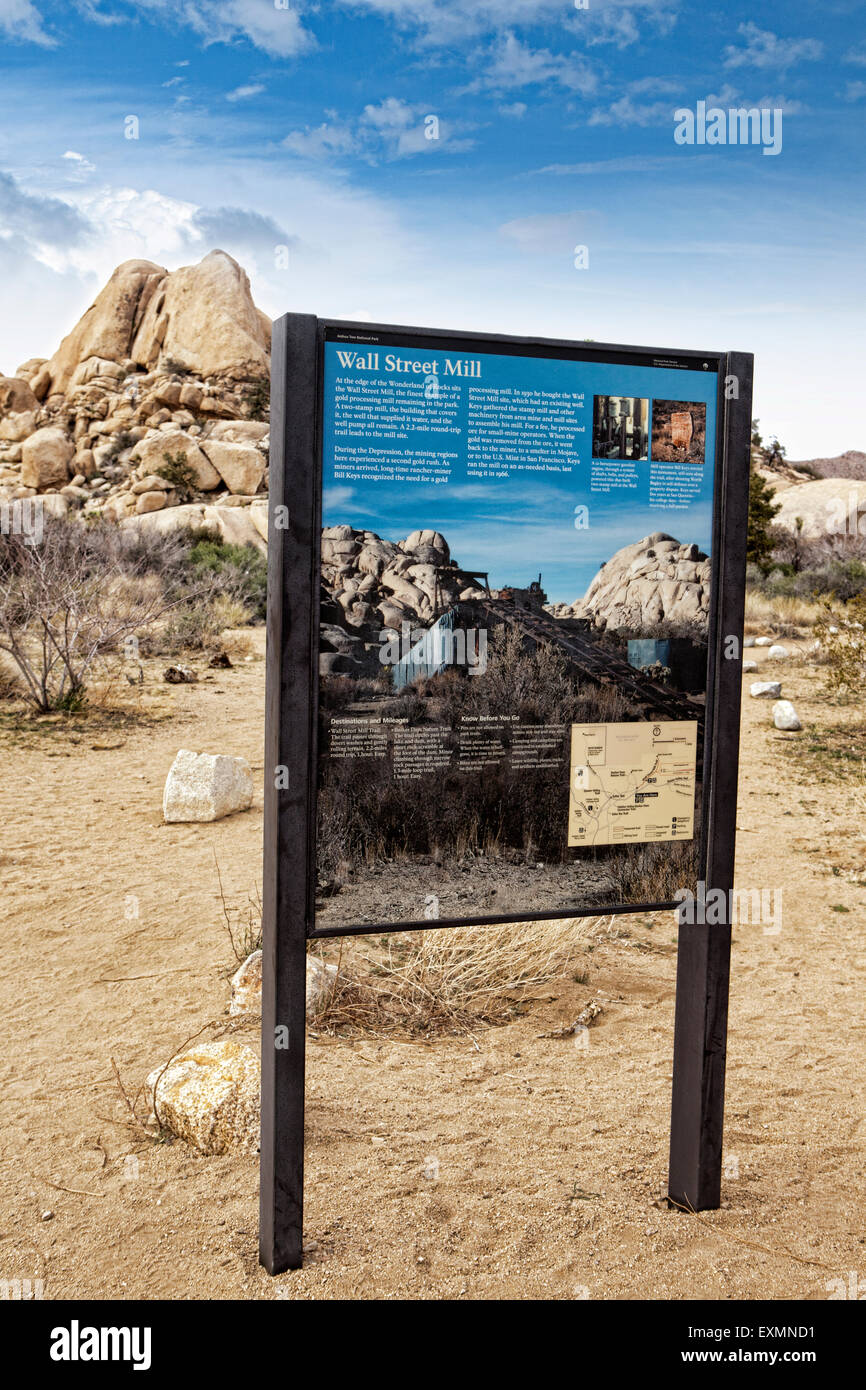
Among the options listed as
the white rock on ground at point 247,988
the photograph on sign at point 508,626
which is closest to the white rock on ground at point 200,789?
the white rock on ground at point 247,988

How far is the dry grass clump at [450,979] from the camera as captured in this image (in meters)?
4.36

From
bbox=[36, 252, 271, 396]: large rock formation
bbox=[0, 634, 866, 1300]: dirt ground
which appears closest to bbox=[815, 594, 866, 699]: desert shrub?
bbox=[0, 634, 866, 1300]: dirt ground

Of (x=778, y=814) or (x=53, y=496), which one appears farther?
(x=53, y=496)

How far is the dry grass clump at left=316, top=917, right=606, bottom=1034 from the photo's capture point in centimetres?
Result: 436

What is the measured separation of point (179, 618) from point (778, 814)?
9.97 meters

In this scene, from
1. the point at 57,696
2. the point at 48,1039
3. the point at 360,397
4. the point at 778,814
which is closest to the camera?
the point at 360,397

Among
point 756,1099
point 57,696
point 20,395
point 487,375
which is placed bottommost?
point 756,1099

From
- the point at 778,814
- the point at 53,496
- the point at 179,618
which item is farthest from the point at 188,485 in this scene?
the point at 778,814

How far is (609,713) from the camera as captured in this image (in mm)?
2812

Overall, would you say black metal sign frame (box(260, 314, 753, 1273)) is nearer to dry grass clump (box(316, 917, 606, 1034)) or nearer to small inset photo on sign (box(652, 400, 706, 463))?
small inset photo on sign (box(652, 400, 706, 463))

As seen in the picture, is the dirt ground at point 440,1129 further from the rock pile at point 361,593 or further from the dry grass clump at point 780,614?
the dry grass clump at point 780,614

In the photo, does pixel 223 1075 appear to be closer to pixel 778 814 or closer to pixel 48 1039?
pixel 48 1039

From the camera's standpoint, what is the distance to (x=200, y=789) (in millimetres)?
7328

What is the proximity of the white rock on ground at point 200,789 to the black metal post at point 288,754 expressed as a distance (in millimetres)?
4780
